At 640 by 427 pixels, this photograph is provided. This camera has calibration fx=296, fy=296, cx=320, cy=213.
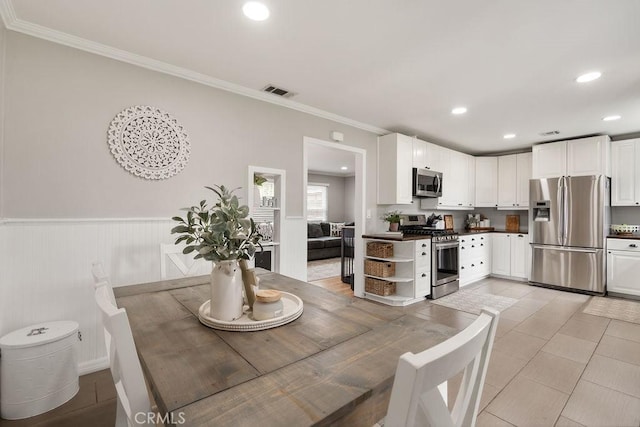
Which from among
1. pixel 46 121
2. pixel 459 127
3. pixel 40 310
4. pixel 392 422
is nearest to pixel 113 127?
pixel 46 121

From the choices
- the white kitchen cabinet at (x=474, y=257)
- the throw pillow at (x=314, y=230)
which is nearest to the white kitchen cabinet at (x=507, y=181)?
the white kitchen cabinet at (x=474, y=257)

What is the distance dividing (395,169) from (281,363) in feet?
12.1

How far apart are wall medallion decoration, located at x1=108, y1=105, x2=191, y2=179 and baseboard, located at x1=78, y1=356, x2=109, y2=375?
1.49 m

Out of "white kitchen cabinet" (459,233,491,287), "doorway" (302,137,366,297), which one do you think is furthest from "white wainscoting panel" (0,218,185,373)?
"white kitchen cabinet" (459,233,491,287)

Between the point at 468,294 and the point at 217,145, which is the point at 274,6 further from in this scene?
the point at 468,294

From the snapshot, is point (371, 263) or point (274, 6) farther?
point (371, 263)

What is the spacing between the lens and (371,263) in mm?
4078

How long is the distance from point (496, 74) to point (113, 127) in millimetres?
3308

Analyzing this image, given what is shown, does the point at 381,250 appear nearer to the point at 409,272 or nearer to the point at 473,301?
the point at 409,272

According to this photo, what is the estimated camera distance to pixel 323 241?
7.62 meters

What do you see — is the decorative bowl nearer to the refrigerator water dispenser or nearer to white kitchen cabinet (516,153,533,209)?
the refrigerator water dispenser

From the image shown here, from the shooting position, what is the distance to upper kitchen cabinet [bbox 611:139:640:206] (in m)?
4.42

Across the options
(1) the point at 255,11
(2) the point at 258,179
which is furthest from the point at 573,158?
(1) the point at 255,11

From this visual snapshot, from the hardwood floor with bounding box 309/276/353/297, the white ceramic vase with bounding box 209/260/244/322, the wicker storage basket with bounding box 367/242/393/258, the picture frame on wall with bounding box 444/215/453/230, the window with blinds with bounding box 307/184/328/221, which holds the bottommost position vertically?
the hardwood floor with bounding box 309/276/353/297
